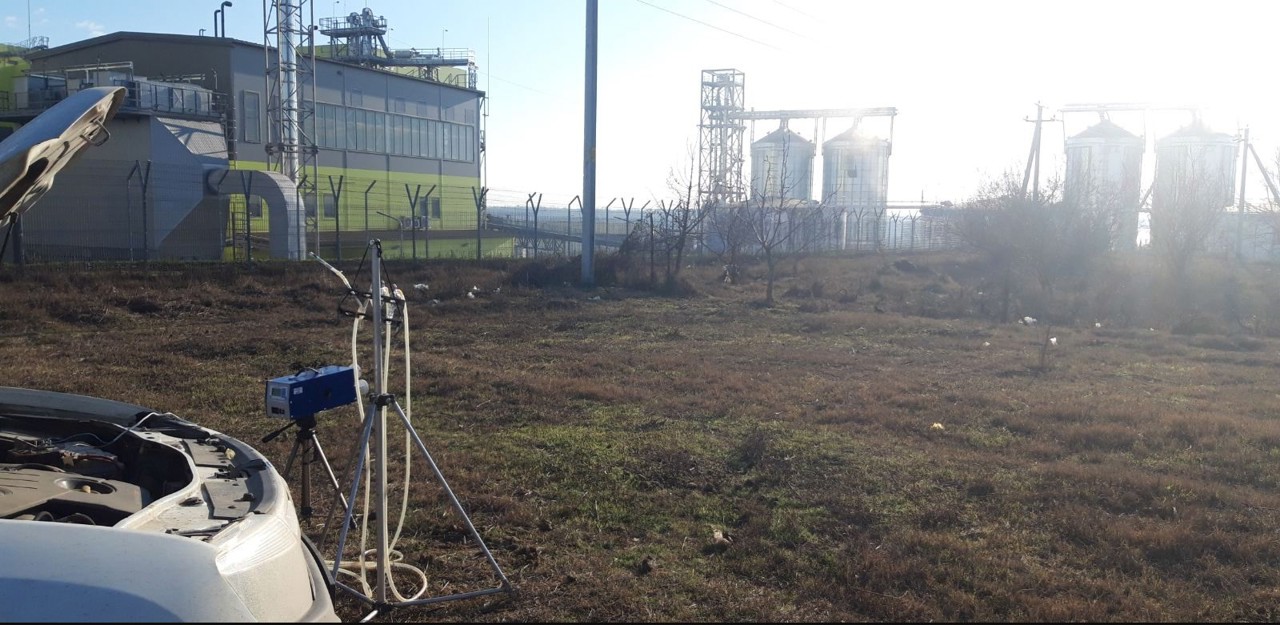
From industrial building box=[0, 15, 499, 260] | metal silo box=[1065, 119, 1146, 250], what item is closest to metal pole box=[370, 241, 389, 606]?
industrial building box=[0, 15, 499, 260]

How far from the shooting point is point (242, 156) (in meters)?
30.1

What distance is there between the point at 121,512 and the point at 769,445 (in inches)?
208

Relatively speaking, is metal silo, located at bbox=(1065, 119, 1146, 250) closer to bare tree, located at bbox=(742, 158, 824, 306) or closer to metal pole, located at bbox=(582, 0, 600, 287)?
bare tree, located at bbox=(742, 158, 824, 306)

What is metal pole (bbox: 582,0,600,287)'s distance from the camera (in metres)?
21.6

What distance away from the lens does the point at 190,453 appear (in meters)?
3.26

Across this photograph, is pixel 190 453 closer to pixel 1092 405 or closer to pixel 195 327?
pixel 1092 405

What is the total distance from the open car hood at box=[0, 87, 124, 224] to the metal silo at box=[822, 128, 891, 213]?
50.7m

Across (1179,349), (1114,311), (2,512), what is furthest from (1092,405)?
(1114,311)

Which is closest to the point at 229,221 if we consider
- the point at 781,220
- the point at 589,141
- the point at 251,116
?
the point at 251,116

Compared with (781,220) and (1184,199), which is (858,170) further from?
(1184,199)

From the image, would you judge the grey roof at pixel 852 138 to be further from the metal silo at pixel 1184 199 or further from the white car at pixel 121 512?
the white car at pixel 121 512

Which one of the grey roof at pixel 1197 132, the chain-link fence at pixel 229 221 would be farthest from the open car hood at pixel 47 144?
the grey roof at pixel 1197 132

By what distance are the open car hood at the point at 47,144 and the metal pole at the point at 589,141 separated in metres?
18.3

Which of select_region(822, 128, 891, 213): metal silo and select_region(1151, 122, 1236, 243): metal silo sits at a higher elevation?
select_region(822, 128, 891, 213): metal silo
